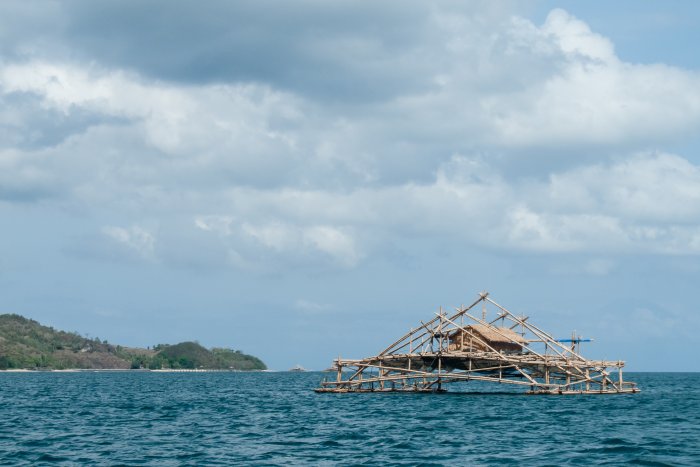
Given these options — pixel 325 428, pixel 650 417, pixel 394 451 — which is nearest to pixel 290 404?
pixel 325 428

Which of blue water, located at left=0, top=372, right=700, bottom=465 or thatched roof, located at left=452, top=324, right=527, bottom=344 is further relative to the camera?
thatched roof, located at left=452, top=324, right=527, bottom=344

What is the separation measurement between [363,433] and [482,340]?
24.0 m

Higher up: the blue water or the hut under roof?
the hut under roof

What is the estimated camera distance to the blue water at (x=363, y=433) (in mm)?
31875

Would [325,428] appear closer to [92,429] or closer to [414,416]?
[414,416]

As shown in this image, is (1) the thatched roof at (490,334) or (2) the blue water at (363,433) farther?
(1) the thatched roof at (490,334)

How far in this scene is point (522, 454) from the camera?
107ft

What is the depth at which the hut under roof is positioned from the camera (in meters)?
61.2

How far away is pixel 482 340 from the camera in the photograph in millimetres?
61531

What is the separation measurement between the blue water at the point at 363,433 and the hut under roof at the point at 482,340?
12.3ft

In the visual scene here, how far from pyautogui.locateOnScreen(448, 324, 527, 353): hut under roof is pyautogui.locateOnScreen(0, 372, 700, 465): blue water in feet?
12.3

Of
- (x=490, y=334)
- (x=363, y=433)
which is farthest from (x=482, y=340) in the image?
(x=363, y=433)

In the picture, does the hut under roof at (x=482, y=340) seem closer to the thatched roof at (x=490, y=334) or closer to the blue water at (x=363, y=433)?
the thatched roof at (x=490, y=334)

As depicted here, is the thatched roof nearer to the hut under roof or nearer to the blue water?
the hut under roof
